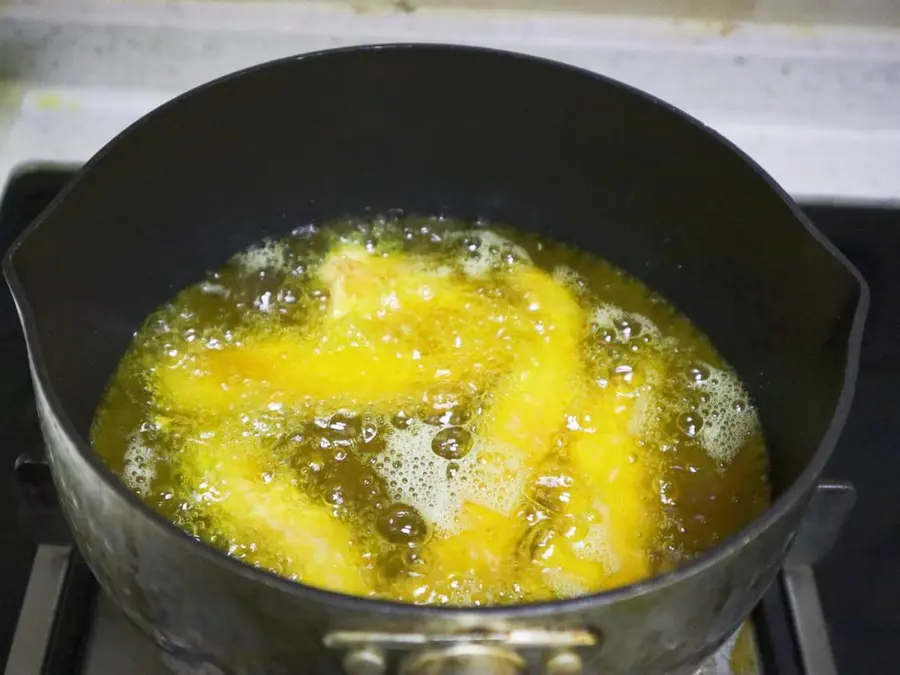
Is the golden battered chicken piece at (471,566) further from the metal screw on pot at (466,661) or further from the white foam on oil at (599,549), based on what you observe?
the metal screw on pot at (466,661)

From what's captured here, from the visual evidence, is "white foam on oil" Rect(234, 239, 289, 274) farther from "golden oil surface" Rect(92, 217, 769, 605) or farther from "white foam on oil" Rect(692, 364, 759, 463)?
"white foam on oil" Rect(692, 364, 759, 463)

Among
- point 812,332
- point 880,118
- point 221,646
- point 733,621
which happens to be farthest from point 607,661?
point 880,118

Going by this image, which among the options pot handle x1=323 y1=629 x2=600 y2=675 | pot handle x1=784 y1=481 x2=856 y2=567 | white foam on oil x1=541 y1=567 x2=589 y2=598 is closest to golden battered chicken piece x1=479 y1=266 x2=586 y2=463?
white foam on oil x1=541 y1=567 x2=589 y2=598

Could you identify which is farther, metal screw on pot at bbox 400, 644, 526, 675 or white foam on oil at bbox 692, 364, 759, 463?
white foam on oil at bbox 692, 364, 759, 463

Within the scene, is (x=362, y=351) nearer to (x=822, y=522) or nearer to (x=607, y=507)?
(x=607, y=507)

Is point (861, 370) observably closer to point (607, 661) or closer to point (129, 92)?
point (607, 661)

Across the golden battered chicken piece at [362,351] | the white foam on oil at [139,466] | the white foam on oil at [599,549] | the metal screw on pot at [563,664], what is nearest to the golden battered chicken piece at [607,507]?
the white foam on oil at [599,549]

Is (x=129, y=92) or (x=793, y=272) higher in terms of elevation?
(x=793, y=272)
